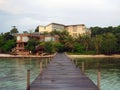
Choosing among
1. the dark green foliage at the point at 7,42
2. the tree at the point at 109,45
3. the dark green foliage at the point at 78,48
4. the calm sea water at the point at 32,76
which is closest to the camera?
the calm sea water at the point at 32,76

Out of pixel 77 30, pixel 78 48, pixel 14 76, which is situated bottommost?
pixel 14 76

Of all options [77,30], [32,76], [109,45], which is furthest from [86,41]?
[32,76]

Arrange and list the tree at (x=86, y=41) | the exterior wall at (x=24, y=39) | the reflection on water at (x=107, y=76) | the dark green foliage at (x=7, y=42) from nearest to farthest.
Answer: the reflection on water at (x=107, y=76), the exterior wall at (x=24, y=39), the dark green foliage at (x=7, y=42), the tree at (x=86, y=41)

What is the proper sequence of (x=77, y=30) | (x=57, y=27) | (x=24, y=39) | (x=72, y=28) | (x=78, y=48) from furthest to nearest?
(x=72, y=28), (x=77, y=30), (x=57, y=27), (x=24, y=39), (x=78, y=48)

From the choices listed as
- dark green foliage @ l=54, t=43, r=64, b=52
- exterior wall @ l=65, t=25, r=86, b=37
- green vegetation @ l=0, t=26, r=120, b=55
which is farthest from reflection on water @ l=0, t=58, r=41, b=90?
exterior wall @ l=65, t=25, r=86, b=37

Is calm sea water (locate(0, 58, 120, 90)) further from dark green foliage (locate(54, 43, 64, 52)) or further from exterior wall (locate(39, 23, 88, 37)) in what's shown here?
exterior wall (locate(39, 23, 88, 37))

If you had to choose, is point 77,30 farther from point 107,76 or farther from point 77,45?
point 107,76

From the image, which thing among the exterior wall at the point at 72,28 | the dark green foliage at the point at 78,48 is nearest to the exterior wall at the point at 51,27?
the exterior wall at the point at 72,28

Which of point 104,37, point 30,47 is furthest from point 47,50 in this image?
point 104,37

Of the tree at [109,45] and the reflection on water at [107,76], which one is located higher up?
the tree at [109,45]

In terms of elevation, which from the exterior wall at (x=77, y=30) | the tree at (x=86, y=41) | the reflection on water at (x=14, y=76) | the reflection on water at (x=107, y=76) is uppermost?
the exterior wall at (x=77, y=30)

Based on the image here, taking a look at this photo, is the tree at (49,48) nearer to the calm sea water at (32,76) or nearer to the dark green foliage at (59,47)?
the dark green foliage at (59,47)

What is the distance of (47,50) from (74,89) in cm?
6094

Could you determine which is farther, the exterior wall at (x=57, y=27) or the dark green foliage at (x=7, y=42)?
the exterior wall at (x=57, y=27)
